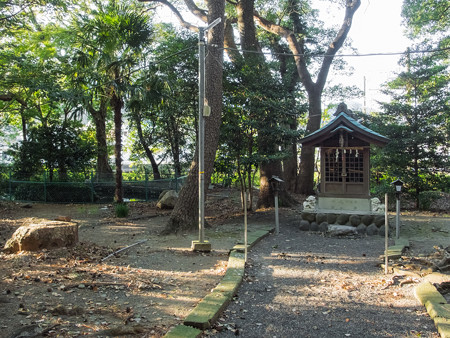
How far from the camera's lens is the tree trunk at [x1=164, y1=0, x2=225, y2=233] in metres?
10.6

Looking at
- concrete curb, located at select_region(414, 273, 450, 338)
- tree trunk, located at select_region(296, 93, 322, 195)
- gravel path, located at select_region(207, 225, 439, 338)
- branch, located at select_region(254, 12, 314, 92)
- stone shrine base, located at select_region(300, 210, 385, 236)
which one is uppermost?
branch, located at select_region(254, 12, 314, 92)

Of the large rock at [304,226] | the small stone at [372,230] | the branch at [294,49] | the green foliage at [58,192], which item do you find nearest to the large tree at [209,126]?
the large rock at [304,226]

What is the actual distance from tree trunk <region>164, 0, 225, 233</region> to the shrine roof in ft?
10.5

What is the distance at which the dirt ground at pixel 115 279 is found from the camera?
421 centimetres

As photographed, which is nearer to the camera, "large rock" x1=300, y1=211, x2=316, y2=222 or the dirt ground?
the dirt ground

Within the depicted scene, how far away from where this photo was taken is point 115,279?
604 centimetres

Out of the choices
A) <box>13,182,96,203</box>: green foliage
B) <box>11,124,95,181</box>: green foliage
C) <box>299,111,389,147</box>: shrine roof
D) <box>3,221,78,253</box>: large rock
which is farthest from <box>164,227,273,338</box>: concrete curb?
<box>11,124,95,181</box>: green foliage

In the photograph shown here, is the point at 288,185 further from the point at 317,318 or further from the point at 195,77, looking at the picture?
the point at 317,318

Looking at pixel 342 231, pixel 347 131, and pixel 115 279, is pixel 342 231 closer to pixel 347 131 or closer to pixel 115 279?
pixel 347 131

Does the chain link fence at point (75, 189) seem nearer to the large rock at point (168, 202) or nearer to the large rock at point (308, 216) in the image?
the large rock at point (168, 202)

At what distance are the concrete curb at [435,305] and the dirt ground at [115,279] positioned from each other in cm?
291

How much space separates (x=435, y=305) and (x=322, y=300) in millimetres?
1434

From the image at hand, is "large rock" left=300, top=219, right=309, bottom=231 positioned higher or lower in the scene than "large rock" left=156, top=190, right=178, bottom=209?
lower

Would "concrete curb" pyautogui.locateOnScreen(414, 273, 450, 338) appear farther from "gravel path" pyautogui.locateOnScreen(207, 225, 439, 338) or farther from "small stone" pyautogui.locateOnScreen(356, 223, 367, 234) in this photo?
"small stone" pyautogui.locateOnScreen(356, 223, 367, 234)
